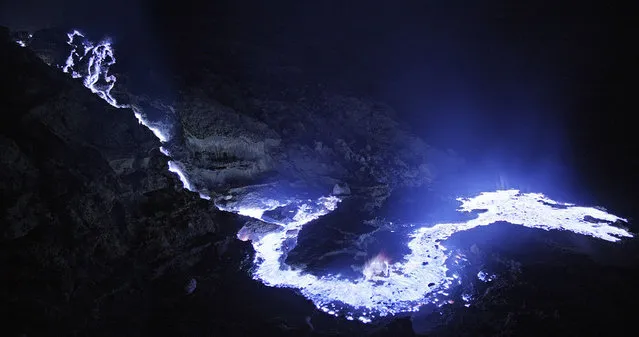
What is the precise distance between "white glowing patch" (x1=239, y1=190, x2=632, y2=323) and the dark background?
6.67 meters

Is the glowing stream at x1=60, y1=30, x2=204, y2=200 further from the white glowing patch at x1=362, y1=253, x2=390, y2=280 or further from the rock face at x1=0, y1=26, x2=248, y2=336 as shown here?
the white glowing patch at x1=362, y1=253, x2=390, y2=280

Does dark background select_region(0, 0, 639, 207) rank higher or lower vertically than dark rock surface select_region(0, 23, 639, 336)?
higher

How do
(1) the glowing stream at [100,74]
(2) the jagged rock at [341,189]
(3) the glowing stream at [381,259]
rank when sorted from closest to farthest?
(3) the glowing stream at [381,259]
(1) the glowing stream at [100,74]
(2) the jagged rock at [341,189]

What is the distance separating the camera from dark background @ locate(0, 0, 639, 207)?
33.4 metres

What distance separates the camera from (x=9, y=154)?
45.7 feet

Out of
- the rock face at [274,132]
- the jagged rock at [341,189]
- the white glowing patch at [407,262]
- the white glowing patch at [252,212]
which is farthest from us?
the jagged rock at [341,189]

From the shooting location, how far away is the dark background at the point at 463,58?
33375mm

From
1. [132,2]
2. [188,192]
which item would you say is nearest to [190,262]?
[188,192]

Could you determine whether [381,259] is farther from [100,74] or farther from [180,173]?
[100,74]

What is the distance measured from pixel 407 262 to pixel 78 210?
16371 mm

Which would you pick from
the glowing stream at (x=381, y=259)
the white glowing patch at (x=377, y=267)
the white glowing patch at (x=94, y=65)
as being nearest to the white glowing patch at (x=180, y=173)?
the glowing stream at (x=381, y=259)

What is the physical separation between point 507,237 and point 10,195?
83.7ft

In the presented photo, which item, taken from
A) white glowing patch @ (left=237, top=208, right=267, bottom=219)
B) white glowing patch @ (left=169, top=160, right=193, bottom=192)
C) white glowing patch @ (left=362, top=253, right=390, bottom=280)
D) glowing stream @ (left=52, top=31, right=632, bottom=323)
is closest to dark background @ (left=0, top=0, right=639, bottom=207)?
glowing stream @ (left=52, top=31, right=632, bottom=323)

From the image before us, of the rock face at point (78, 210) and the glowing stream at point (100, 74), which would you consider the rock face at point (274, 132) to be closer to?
the glowing stream at point (100, 74)
